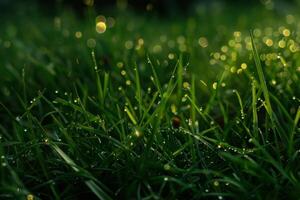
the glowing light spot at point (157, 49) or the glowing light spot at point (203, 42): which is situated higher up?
the glowing light spot at point (157, 49)

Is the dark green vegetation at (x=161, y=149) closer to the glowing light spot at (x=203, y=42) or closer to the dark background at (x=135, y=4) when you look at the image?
the glowing light spot at (x=203, y=42)

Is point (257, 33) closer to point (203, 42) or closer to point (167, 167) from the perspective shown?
point (203, 42)

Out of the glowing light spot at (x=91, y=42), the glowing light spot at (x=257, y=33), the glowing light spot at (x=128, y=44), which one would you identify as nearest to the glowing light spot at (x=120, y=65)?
the glowing light spot at (x=128, y=44)

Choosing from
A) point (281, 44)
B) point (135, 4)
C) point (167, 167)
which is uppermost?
point (281, 44)

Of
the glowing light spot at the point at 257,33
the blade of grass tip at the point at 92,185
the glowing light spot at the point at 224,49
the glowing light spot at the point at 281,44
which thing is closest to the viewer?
the blade of grass tip at the point at 92,185

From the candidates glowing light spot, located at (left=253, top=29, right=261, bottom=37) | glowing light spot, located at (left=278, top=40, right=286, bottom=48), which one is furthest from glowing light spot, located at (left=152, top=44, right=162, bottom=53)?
glowing light spot, located at (left=278, top=40, right=286, bottom=48)

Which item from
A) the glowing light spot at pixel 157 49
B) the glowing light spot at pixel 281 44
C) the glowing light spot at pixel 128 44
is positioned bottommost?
the glowing light spot at pixel 157 49

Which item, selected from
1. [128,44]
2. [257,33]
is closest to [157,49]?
[128,44]

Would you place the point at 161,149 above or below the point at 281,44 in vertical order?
below

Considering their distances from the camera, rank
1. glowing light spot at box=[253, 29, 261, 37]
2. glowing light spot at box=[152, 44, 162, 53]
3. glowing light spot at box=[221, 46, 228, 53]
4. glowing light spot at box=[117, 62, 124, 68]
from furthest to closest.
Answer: glowing light spot at box=[253, 29, 261, 37], glowing light spot at box=[152, 44, 162, 53], glowing light spot at box=[221, 46, 228, 53], glowing light spot at box=[117, 62, 124, 68]

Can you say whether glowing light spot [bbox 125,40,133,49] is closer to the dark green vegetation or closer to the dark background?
the dark green vegetation

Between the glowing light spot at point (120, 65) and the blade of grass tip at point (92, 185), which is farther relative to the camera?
the glowing light spot at point (120, 65)
